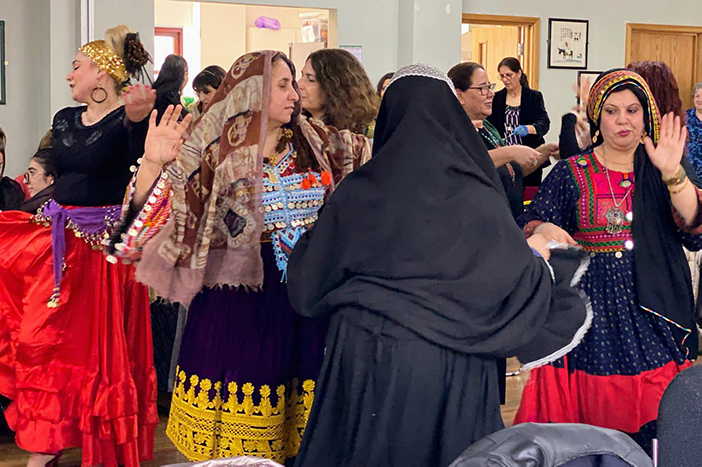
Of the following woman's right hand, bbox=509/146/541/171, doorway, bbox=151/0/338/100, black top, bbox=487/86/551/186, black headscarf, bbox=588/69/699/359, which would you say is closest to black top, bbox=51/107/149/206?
woman's right hand, bbox=509/146/541/171

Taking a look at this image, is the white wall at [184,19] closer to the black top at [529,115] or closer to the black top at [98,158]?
the black top at [529,115]

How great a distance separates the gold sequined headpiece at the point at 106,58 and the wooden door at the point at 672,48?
625 centimetres

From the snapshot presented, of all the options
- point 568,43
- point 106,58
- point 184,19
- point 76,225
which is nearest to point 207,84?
point 106,58

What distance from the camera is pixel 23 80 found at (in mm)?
6664

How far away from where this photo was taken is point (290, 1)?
278 inches

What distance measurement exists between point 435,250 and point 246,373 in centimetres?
94

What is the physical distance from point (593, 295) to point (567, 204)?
317 mm

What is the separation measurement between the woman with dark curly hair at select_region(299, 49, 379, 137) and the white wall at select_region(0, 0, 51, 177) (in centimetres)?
388

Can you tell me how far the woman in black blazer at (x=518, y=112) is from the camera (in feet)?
19.8

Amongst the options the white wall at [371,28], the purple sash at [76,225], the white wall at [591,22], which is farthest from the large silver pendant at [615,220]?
the white wall at [591,22]

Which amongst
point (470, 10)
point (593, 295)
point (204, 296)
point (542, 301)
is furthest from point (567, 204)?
point (470, 10)

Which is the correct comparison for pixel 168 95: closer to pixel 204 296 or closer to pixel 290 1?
pixel 204 296

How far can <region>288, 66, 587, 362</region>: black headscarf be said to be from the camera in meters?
1.84

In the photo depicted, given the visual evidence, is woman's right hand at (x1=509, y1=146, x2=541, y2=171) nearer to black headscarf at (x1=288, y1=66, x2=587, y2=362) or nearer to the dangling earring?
black headscarf at (x1=288, y1=66, x2=587, y2=362)
